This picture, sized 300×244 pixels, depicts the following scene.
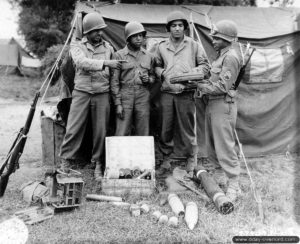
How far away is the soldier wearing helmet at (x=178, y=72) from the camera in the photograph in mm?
4914

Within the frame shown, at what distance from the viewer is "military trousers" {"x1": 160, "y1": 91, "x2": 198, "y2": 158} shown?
4973mm

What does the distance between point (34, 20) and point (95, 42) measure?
13394 mm

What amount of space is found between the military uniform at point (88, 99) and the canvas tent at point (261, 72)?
132 centimetres

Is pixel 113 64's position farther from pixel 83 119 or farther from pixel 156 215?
pixel 156 215

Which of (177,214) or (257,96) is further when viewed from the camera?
(257,96)

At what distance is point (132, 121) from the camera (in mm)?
5297

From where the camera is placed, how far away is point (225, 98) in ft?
14.6

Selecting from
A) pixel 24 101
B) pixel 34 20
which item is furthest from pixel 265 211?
pixel 34 20

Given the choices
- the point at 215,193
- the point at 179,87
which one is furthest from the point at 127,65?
the point at 215,193

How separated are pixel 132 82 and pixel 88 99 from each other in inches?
24.8

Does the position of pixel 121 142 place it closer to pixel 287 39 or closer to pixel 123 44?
pixel 123 44

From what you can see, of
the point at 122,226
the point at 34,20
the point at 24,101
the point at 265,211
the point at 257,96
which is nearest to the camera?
the point at 122,226

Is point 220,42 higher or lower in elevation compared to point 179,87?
higher

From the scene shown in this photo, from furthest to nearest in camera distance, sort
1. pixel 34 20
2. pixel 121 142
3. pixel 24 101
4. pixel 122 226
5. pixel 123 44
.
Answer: pixel 34 20, pixel 24 101, pixel 123 44, pixel 121 142, pixel 122 226
